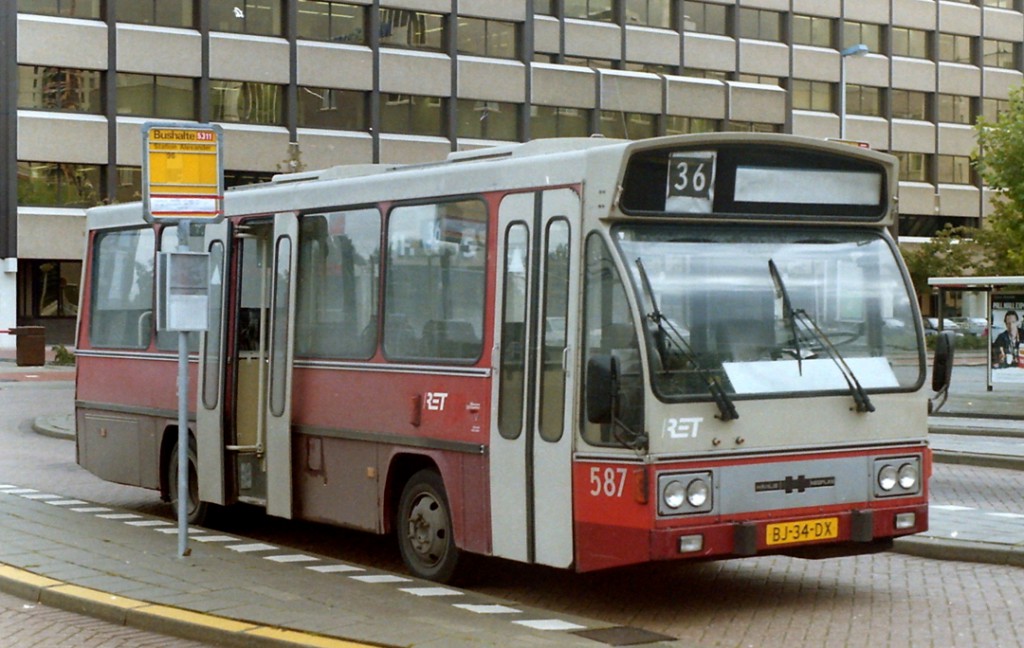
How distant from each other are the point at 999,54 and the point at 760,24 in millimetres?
17274

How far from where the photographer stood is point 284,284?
12617 millimetres

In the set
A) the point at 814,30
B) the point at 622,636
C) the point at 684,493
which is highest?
the point at 814,30

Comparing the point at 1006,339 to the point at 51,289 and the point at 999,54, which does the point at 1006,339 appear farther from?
the point at 999,54

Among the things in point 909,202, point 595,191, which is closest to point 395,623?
point 595,191

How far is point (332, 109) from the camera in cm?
6781

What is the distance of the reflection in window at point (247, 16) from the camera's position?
2549 inches

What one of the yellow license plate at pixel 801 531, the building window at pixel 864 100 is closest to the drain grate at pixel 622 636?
the yellow license plate at pixel 801 531

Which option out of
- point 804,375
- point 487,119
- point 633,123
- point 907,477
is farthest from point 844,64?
point 804,375

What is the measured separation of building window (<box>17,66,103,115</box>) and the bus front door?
54.1 metres

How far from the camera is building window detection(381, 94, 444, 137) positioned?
69.1 meters

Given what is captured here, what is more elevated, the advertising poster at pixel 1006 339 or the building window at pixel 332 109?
the building window at pixel 332 109

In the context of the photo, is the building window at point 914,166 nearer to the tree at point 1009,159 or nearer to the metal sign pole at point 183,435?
the tree at point 1009,159

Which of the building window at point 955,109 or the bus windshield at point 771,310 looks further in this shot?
the building window at point 955,109

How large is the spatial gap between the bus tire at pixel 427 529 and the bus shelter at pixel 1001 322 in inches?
768
